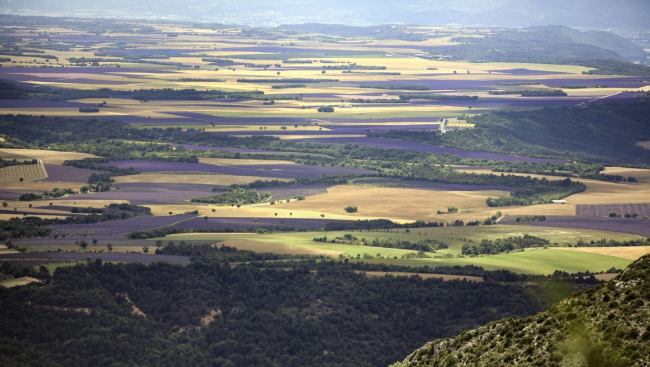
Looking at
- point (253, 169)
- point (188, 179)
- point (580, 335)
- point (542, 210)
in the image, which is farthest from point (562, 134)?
point (580, 335)

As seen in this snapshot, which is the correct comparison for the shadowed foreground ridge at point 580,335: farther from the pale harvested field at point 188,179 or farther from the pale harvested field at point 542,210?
the pale harvested field at point 188,179

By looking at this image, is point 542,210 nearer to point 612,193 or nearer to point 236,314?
point 612,193

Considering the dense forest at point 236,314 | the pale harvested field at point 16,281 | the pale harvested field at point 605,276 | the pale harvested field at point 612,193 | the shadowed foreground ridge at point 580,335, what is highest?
the shadowed foreground ridge at point 580,335

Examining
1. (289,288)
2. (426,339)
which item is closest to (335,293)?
(289,288)

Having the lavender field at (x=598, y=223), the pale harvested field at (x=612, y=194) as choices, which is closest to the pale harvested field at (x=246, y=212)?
the lavender field at (x=598, y=223)

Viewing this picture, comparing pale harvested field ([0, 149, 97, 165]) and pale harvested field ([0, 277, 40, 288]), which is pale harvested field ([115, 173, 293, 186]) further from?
pale harvested field ([0, 277, 40, 288])
